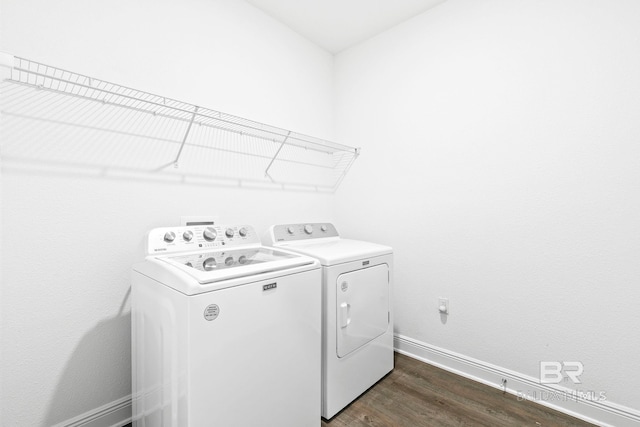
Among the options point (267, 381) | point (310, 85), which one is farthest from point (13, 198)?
point (310, 85)

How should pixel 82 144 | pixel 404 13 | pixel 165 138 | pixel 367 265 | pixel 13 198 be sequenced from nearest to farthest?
pixel 13 198
pixel 82 144
pixel 165 138
pixel 367 265
pixel 404 13

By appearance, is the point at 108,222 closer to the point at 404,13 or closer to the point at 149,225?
the point at 149,225

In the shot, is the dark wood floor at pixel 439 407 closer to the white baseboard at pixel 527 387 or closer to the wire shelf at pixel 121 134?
the white baseboard at pixel 527 387

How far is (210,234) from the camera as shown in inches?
63.6

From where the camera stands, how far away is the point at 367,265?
1786 millimetres

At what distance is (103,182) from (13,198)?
32cm

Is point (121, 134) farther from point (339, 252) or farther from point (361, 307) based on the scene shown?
point (361, 307)

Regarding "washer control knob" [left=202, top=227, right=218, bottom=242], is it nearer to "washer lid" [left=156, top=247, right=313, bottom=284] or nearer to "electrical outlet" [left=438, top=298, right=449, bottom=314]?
"washer lid" [left=156, top=247, right=313, bottom=284]

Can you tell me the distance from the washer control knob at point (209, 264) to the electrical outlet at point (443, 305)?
63.0 inches

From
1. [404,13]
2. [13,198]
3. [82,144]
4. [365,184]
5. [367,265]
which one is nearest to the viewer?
[13,198]

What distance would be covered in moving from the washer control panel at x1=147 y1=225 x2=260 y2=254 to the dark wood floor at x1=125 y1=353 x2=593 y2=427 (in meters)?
1.13

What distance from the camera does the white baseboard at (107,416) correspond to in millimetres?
1348
